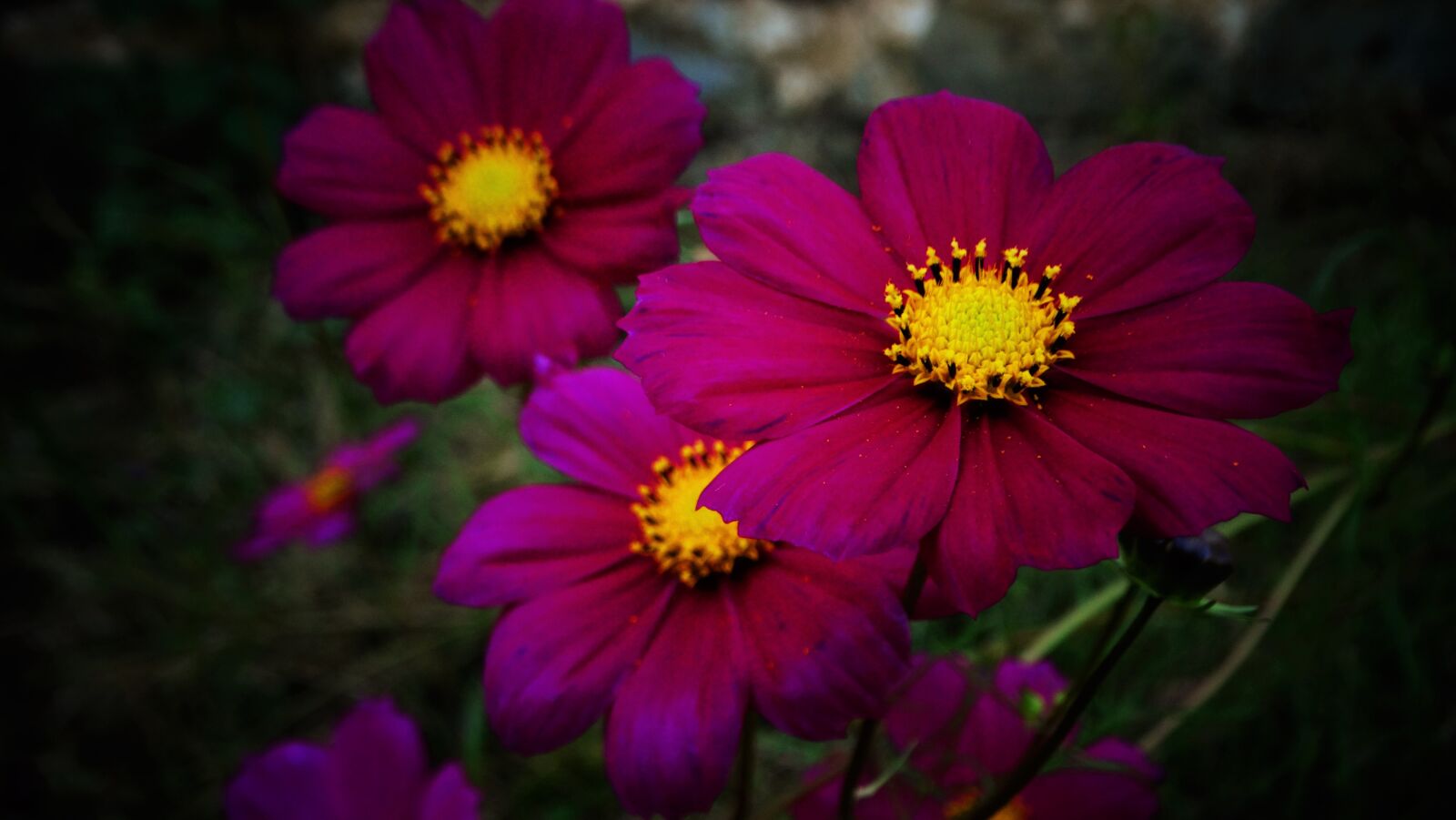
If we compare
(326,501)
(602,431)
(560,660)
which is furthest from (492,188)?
(326,501)

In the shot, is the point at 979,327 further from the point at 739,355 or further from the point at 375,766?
the point at 375,766

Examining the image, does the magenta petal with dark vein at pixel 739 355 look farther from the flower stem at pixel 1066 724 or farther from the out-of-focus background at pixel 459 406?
the out-of-focus background at pixel 459 406

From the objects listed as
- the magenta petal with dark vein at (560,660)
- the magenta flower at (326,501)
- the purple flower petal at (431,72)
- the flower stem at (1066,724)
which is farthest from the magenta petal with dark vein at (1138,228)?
the magenta flower at (326,501)

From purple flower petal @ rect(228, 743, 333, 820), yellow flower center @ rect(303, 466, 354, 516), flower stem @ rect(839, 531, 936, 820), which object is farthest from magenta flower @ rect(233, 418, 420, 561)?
flower stem @ rect(839, 531, 936, 820)

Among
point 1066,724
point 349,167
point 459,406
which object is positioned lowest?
point 1066,724

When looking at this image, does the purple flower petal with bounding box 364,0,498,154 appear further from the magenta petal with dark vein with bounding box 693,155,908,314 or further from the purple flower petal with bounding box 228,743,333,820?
the purple flower petal with bounding box 228,743,333,820

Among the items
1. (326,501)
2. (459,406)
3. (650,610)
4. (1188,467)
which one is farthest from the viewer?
(459,406)
